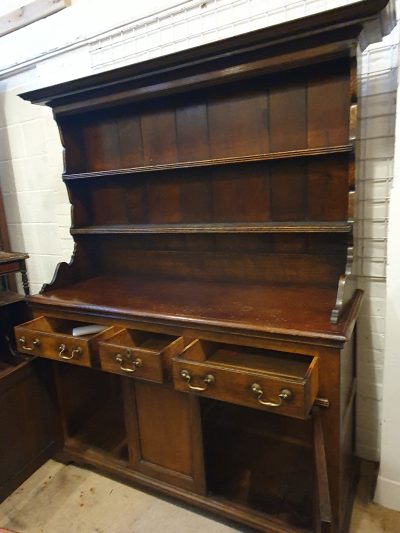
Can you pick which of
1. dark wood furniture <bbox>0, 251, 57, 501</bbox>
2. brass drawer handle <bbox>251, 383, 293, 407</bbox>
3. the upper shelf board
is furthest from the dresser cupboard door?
the upper shelf board

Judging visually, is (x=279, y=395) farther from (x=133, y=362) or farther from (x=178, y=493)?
(x=178, y=493)

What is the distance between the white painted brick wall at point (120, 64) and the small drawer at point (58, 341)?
705 mm

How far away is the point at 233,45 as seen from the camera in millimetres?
1233

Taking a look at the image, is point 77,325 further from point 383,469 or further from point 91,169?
point 383,469

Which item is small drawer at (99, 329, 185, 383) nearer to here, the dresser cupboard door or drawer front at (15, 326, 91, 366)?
drawer front at (15, 326, 91, 366)

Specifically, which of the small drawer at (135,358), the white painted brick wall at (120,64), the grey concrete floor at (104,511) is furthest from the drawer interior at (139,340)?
the white painted brick wall at (120,64)

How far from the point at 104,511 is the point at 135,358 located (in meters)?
0.79

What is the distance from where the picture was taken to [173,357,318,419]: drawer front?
3.49 ft

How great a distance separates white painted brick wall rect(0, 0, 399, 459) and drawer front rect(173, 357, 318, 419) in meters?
0.66

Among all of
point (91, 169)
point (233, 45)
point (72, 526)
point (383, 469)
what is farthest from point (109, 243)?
point (383, 469)

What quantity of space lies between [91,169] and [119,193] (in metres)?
0.20

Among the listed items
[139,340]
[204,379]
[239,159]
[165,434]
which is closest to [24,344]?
[139,340]

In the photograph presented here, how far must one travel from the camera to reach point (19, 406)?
172cm

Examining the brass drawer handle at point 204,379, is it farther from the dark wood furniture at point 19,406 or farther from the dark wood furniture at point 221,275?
the dark wood furniture at point 19,406
